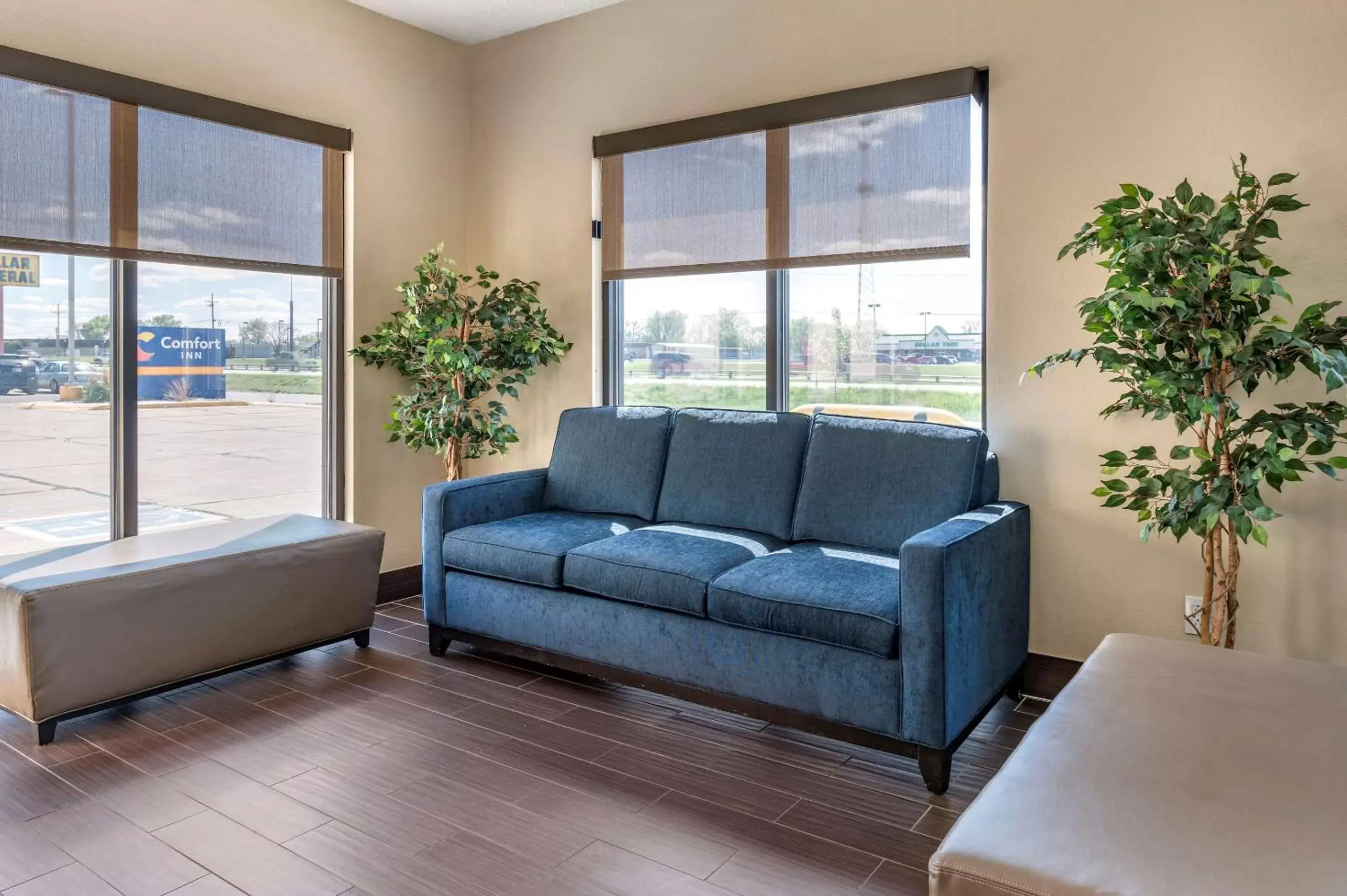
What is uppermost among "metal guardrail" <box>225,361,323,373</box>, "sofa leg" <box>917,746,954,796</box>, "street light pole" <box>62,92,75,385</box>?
"street light pole" <box>62,92,75,385</box>

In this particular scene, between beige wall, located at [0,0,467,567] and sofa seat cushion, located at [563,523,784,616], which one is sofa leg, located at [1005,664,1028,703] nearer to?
sofa seat cushion, located at [563,523,784,616]

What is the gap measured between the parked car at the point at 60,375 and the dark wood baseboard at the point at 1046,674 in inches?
147

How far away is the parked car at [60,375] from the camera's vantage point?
348cm

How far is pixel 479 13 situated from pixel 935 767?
12.9 feet

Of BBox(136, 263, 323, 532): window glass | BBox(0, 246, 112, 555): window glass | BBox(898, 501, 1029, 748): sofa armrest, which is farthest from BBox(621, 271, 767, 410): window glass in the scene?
BBox(0, 246, 112, 555): window glass

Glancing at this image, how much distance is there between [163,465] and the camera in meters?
3.86

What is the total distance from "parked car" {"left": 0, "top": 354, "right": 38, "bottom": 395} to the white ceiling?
2193mm

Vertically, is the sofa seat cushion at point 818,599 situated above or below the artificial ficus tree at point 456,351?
below

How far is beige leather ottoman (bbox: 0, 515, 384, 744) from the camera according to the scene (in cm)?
276

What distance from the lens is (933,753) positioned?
2488 mm

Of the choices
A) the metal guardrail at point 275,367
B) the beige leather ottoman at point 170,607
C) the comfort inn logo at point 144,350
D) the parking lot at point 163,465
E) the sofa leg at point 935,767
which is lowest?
the sofa leg at point 935,767

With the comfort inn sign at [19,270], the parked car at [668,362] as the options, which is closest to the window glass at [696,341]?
the parked car at [668,362]

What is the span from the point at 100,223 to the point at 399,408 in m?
1.43

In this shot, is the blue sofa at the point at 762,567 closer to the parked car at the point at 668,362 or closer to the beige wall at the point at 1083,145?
the beige wall at the point at 1083,145
